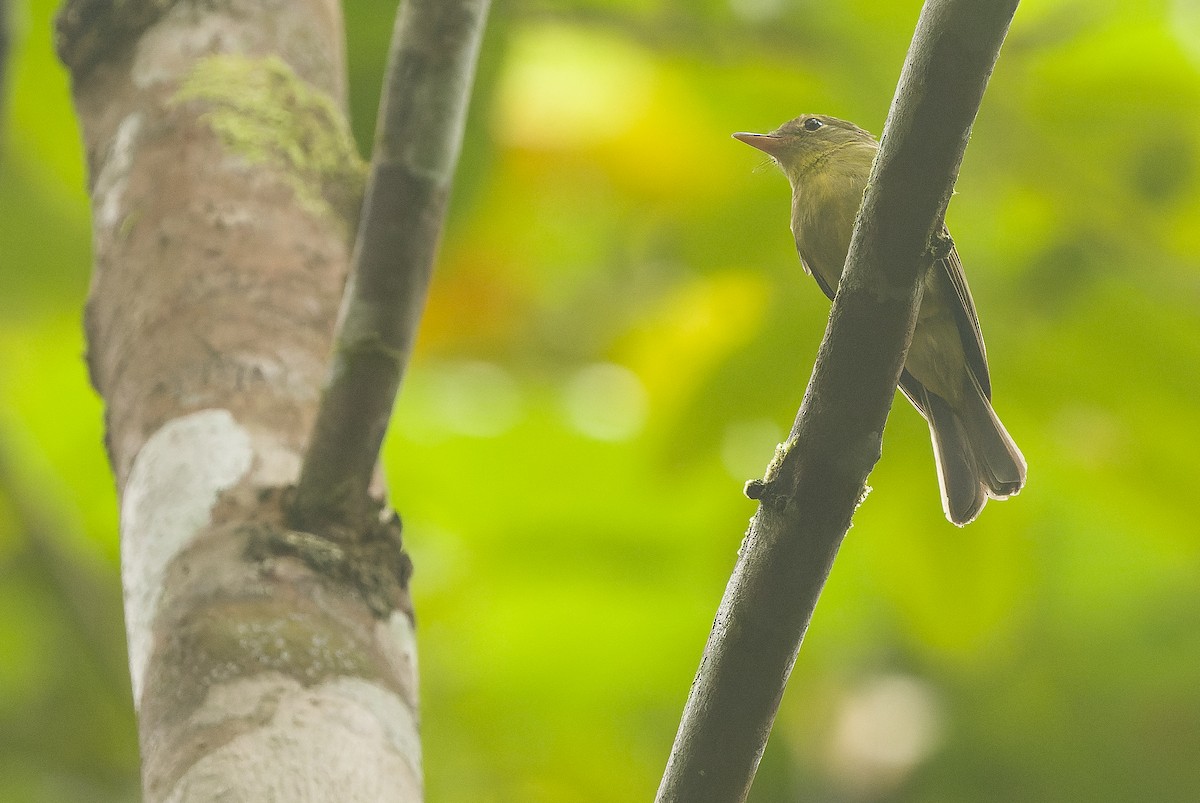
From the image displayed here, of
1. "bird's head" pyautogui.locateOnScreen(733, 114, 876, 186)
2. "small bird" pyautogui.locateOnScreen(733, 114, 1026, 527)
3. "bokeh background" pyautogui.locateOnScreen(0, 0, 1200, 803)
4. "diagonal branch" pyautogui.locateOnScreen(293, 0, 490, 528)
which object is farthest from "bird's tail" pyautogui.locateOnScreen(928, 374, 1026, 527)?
"diagonal branch" pyautogui.locateOnScreen(293, 0, 490, 528)

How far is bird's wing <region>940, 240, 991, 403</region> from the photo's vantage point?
287 cm

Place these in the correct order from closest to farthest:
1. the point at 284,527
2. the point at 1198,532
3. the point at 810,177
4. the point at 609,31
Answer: the point at 284,527 → the point at 1198,532 → the point at 810,177 → the point at 609,31

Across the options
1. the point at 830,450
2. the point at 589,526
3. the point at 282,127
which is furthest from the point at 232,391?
the point at 589,526

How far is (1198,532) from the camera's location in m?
3.04

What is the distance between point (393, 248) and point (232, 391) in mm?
351

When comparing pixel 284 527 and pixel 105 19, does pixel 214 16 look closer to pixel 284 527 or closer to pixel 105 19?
pixel 105 19

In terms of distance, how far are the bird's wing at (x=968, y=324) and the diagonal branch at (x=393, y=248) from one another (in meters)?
1.10

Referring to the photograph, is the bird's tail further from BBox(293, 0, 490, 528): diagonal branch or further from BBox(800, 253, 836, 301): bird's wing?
BBox(293, 0, 490, 528): diagonal branch

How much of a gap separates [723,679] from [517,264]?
336 cm

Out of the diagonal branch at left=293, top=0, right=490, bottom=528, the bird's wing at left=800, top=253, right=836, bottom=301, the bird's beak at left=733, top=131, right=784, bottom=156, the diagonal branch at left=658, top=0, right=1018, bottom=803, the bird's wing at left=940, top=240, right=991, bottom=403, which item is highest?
the bird's beak at left=733, top=131, right=784, bottom=156

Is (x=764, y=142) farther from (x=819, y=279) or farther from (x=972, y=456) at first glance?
(x=972, y=456)

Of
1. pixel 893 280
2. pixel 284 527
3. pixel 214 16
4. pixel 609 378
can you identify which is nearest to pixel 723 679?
pixel 893 280

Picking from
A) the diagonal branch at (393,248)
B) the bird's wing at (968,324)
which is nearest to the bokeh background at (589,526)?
the bird's wing at (968,324)

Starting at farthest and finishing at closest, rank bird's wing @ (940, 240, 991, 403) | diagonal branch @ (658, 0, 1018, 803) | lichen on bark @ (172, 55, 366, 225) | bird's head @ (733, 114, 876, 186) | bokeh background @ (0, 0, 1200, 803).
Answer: bokeh background @ (0, 0, 1200, 803), bird's head @ (733, 114, 876, 186), bird's wing @ (940, 240, 991, 403), lichen on bark @ (172, 55, 366, 225), diagonal branch @ (658, 0, 1018, 803)
